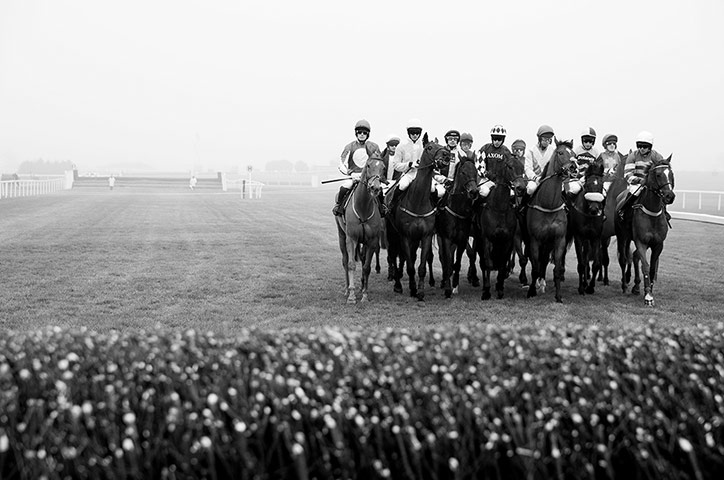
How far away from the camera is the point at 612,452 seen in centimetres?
377

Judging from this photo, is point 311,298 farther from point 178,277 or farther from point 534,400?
point 534,400

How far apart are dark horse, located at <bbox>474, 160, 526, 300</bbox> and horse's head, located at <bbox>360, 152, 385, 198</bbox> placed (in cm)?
164

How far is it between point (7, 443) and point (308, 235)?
16832 mm

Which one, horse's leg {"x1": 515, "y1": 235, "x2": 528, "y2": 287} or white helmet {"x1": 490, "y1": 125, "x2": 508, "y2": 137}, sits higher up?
white helmet {"x1": 490, "y1": 125, "x2": 508, "y2": 137}

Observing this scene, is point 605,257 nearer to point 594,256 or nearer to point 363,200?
point 594,256

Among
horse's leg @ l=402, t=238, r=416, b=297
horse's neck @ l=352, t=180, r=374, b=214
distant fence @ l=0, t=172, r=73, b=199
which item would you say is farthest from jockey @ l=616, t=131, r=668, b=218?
distant fence @ l=0, t=172, r=73, b=199

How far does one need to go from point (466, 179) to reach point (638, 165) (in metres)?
2.69

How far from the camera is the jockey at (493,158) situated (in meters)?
9.89

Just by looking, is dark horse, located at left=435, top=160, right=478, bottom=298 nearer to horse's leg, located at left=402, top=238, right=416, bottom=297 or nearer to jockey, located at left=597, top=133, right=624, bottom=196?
horse's leg, located at left=402, top=238, right=416, bottom=297

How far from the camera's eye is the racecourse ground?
895 centimetres

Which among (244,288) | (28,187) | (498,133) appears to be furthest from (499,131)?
(28,187)

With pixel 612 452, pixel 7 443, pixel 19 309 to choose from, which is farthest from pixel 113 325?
pixel 612 452

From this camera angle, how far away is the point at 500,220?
1016 centimetres

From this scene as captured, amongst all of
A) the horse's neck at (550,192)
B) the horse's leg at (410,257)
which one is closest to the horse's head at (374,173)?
the horse's leg at (410,257)
